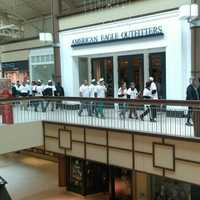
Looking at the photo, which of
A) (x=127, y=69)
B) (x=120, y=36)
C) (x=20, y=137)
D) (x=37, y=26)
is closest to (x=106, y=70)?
(x=127, y=69)

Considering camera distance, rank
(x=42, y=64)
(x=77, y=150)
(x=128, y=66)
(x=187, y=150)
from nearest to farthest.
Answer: (x=187, y=150) → (x=77, y=150) → (x=128, y=66) → (x=42, y=64)

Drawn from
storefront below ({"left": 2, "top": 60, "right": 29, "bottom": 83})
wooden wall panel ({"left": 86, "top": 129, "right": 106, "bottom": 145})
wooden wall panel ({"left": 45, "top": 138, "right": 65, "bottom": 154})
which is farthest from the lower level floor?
storefront below ({"left": 2, "top": 60, "right": 29, "bottom": 83})

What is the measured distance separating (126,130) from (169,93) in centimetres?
415

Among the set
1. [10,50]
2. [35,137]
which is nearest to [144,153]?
[35,137]

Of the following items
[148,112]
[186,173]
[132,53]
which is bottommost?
[186,173]

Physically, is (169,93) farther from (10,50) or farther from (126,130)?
(10,50)

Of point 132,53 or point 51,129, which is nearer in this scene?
point 51,129

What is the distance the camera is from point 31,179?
67.8 ft

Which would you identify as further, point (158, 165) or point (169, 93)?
point (169, 93)

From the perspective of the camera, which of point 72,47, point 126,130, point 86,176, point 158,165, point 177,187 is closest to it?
point 158,165

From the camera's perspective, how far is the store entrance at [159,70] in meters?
15.7

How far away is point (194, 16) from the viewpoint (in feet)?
43.5

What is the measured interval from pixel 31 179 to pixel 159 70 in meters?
9.33

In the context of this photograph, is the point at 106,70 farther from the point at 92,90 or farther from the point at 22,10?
the point at 22,10
